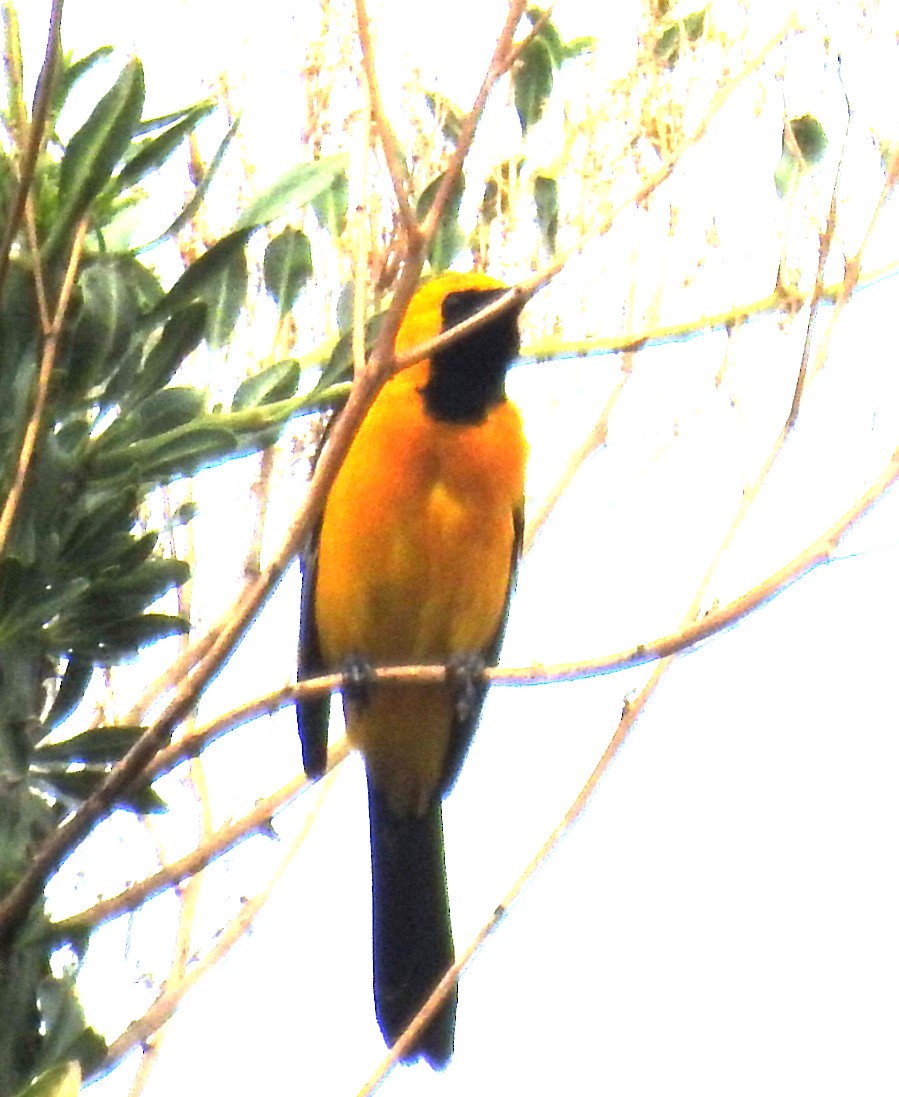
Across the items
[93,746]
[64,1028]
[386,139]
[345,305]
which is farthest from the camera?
[345,305]

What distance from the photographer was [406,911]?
3068mm

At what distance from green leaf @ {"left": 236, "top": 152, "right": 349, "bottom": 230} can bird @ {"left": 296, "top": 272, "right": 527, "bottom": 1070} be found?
529 millimetres

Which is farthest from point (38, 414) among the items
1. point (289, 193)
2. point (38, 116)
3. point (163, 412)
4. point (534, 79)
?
point (534, 79)

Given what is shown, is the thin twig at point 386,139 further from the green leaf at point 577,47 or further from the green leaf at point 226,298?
the green leaf at point 577,47

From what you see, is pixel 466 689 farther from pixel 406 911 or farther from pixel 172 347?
pixel 172 347

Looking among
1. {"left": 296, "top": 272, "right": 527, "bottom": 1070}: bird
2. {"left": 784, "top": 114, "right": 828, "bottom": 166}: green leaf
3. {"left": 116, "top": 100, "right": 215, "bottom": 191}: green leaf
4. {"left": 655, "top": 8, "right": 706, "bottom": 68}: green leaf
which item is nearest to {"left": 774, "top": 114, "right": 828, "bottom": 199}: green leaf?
{"left": 784, "top": 114, "right": 828, "bottom": 166}: green leaf

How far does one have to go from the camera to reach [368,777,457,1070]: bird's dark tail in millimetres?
2955

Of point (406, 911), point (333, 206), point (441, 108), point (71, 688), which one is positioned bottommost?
point (406, 911)

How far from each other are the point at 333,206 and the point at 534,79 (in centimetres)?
39

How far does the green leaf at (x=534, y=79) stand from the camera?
2309 millimetres

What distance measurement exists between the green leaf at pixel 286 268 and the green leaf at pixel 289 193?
9cm

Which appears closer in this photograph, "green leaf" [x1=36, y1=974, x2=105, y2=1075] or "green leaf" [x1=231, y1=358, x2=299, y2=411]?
"green leaf" [x1=36, y1=974, x2=105, y2=1075]

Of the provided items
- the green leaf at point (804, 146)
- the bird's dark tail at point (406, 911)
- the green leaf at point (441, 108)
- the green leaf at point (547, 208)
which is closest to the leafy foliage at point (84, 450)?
the green leaf at point (441, 108)

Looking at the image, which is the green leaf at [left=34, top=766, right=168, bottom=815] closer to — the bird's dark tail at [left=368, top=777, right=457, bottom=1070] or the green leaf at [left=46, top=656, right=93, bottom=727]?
the green leaf at [left=46, top=656, right=93, bottom=727]
